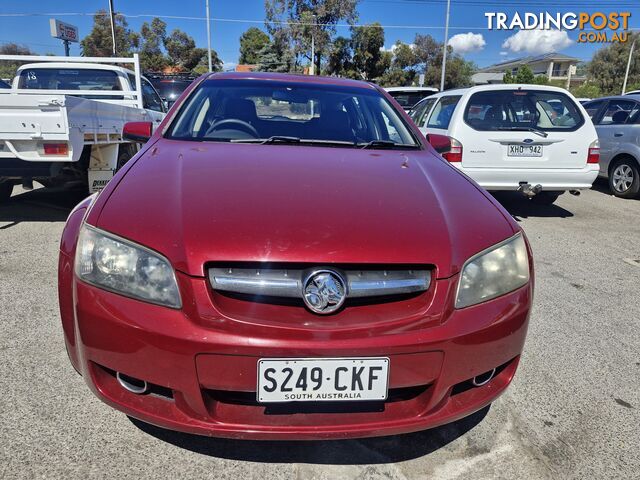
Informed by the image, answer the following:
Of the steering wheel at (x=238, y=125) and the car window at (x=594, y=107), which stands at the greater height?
the car window at (x=594, y=107)

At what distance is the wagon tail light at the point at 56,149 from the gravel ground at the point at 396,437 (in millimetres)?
1435

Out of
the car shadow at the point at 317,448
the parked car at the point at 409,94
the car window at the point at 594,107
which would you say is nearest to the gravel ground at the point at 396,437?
the car shadow at the point at 317,448

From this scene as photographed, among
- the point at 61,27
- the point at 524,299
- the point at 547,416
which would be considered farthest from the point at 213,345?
the point at 61,27

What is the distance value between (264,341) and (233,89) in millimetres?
2081

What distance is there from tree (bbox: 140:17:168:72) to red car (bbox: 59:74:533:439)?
52.5 meters

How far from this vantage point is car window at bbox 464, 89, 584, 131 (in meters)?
5.91

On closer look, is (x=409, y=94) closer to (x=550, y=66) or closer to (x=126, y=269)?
(x=126, y=269)

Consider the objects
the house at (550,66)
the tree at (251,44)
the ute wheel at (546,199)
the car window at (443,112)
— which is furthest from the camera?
the house at (550,66)

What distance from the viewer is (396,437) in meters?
2.07

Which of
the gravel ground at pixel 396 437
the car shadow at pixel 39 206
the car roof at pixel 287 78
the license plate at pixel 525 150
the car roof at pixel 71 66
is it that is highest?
the car roof at pixel 71 66

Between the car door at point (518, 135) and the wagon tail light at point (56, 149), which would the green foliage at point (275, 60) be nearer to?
the car door at point (518, 135)

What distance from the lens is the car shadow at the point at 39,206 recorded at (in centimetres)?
538

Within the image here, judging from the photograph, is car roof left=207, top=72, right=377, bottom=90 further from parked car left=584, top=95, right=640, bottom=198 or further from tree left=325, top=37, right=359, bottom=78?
tree left=325, top=37, right=359, bottom=78

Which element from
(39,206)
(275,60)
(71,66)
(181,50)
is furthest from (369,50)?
(39,206)
